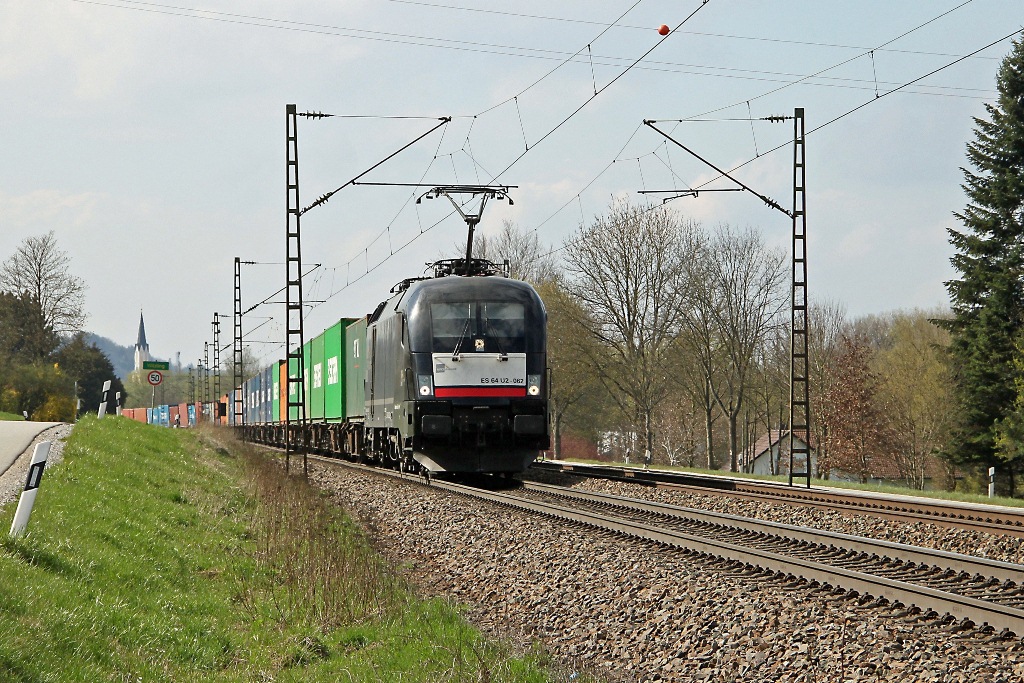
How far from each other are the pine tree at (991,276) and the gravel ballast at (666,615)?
26510mm

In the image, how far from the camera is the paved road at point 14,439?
16345mm

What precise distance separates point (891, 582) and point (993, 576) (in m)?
1.33

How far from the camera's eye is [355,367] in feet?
88.6

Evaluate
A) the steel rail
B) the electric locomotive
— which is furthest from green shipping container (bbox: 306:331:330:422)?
the steel rail

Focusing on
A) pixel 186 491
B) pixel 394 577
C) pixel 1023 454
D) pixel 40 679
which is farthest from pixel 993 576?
pixel 1023 454

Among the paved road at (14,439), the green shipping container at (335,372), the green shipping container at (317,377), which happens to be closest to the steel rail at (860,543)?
the paved road at (14,439)

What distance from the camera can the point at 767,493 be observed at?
1897 centimetres

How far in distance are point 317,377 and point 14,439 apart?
51.3 feet

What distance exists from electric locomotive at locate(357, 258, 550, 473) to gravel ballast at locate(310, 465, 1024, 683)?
447cm

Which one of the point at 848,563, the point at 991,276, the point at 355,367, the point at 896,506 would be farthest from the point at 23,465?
the point at 991,276

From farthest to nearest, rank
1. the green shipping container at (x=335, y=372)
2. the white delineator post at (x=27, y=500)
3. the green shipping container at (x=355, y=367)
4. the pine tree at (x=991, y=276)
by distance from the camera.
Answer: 1. the pine tree at (x=991, y=276)
2. the green shipping container at (x=335, y=372)
3. the green shipping container at (x=355, y=367)
4. the white delineator post at (x=27, y=500)

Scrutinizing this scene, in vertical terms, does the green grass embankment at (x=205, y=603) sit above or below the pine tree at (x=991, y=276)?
below

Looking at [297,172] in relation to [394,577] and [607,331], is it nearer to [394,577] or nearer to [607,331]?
[394,577]

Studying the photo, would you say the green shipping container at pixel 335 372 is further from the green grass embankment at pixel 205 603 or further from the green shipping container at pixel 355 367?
the green grass embankment at pixel 205 603
